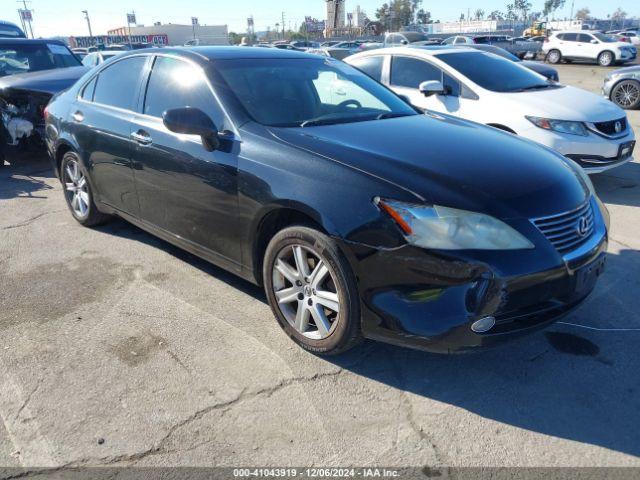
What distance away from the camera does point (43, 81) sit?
7785 mm

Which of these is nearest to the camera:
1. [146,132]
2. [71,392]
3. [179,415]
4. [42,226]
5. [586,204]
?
[179,415]

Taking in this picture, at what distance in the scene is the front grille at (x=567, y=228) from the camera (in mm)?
2660

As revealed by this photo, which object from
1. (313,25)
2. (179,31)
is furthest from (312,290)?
(179,31)

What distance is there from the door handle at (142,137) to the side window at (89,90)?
110 cm

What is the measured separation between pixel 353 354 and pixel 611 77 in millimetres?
11574

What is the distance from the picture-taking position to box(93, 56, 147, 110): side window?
4211 mm

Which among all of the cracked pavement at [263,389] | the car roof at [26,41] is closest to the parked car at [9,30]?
the car roof at [26,41]

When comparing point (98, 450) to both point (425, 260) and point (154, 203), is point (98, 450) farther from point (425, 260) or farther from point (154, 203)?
point (154, 203)

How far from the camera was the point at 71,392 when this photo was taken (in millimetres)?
2785

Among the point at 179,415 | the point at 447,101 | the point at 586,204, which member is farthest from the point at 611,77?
the point at 179,415

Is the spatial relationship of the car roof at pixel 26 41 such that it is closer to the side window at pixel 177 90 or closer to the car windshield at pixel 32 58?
the car windshield at pixel 32 58

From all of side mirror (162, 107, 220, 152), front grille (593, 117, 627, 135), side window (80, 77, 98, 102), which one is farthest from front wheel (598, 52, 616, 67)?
side mirror (162, 107, 220, 152)

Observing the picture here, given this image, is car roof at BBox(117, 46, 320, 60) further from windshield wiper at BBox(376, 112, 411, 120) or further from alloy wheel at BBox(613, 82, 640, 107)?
alloy wheel at BBox(613, 82, 640, 107)

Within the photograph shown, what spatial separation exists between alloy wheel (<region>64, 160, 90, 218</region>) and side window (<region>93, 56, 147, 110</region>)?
77cm
